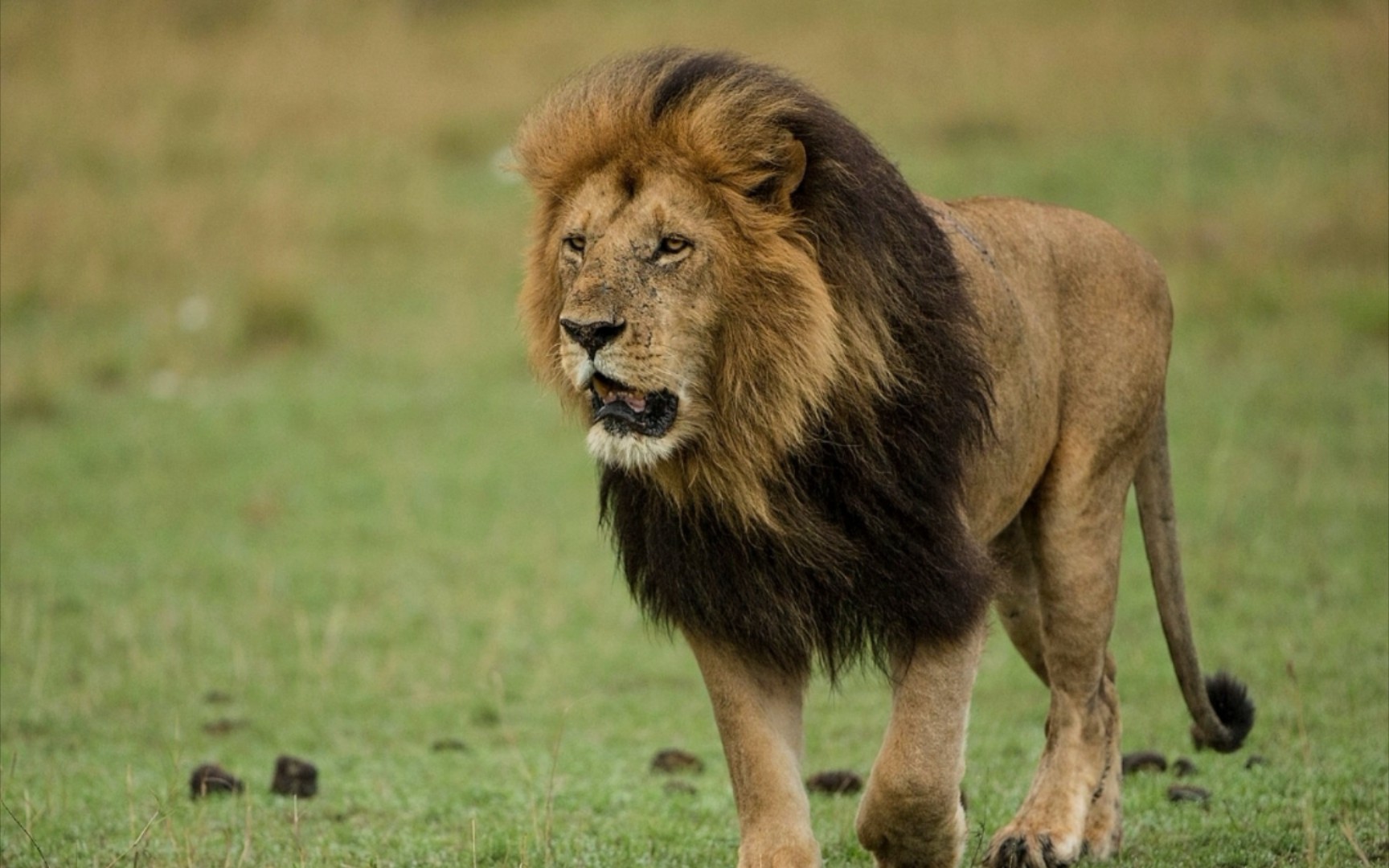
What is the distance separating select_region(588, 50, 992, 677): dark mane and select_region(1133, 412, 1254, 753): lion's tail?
1.24 m

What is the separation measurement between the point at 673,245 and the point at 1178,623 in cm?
209

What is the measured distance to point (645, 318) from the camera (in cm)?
341

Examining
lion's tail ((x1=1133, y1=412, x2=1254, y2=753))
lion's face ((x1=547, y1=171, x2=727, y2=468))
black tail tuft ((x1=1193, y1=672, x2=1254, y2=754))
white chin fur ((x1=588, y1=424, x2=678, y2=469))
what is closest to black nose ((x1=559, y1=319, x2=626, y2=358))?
lion's face ((x1=547, y1=171, x2=727, y2=468))

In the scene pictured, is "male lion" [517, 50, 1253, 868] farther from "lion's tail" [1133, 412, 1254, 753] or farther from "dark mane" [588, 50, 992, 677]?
"lion's tail" [1133, 412, 1254, 753]

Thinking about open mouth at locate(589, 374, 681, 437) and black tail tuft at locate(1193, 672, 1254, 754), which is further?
black tail tuft at locate(1193, 672, 1254, 754)

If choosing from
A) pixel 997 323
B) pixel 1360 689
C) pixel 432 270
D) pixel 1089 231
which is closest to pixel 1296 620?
pixel 1360 689

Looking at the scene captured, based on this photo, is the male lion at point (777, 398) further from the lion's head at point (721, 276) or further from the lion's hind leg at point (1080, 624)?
the lion's hind leg at point (1080, 624)

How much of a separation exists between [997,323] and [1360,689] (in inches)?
108

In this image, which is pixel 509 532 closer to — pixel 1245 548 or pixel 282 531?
pixel 282 531

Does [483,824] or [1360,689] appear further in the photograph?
[1360,689]

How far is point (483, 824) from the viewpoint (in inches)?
185

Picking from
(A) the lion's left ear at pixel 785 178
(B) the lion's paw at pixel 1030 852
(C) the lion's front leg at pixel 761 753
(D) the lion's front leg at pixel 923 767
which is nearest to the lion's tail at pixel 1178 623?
(B) the lion's paw at pixel 1030 852

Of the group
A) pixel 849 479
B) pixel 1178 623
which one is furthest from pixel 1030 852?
pixel 849 479

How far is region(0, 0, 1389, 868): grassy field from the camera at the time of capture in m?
5.08
